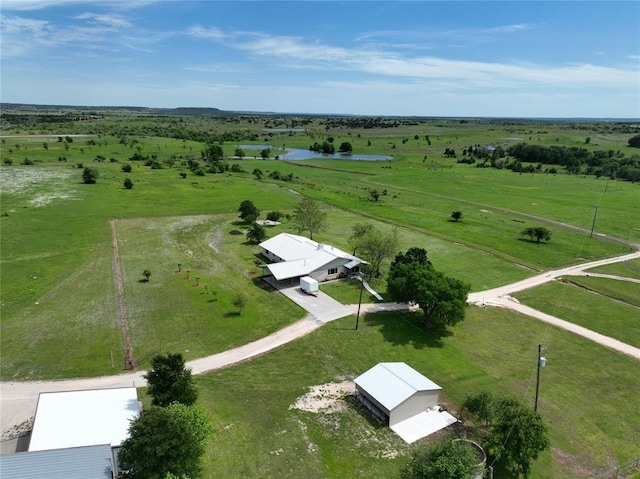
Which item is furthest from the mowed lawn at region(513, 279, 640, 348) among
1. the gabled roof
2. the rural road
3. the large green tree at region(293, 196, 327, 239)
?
the large green tree at region(293, 196, 327, 239)

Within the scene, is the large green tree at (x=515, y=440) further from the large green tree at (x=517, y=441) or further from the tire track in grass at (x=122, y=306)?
the tire track in grass at (x=122, y=306)

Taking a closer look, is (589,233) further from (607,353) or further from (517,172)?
(517,172)

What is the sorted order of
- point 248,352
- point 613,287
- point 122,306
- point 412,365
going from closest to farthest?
point 412,365 < point 248,352 < point 122,306 < point 613,287

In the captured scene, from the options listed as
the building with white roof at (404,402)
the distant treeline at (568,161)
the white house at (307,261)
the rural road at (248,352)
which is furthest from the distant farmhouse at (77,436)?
the distant treeline at (568,161)

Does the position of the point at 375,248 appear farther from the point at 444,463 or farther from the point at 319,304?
the point at 444,463

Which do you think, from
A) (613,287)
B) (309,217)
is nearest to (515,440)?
(613,287)
